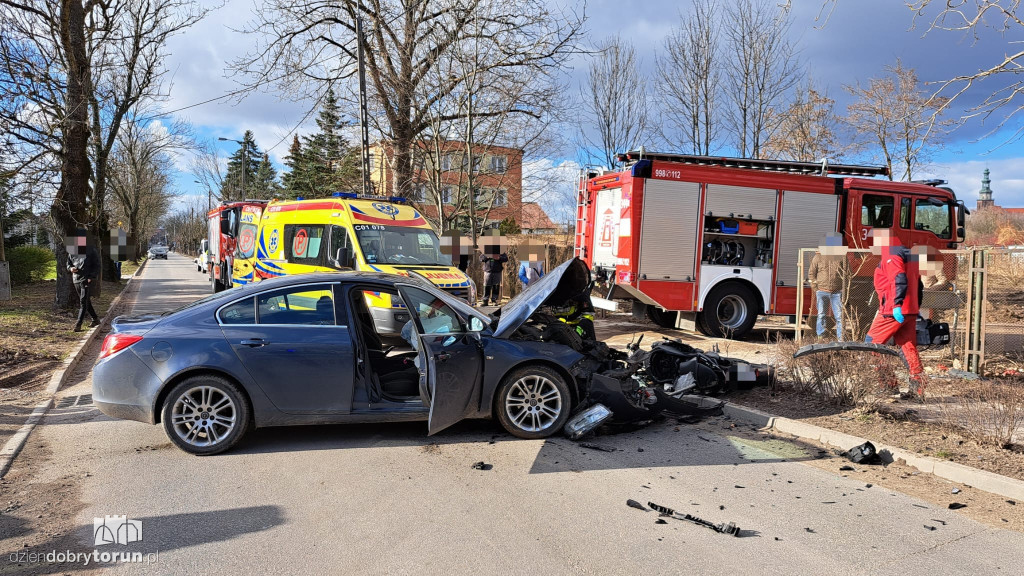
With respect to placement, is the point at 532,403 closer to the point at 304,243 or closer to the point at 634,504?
the point at 634,504

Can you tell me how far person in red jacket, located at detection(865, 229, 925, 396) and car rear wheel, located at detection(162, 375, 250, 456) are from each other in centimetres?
700

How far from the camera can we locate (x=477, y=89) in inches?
674

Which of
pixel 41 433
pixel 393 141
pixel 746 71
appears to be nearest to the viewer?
pixel 41 433

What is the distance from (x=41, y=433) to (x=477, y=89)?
521 inches

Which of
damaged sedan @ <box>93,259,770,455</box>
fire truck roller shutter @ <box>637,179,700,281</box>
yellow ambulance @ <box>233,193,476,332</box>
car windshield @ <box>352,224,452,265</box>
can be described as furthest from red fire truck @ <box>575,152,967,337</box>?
damaged sedan @ <box>93,259,770,455</box>

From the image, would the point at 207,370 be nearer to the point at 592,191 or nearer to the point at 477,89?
the point at 592,191

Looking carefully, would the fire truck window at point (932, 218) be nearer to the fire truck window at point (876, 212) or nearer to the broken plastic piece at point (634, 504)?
the fire truck window at point (876, 212)

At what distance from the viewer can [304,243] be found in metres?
12.1

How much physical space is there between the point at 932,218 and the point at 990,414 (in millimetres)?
8615

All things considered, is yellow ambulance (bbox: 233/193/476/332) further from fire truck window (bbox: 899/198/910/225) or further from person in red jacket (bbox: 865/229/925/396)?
fire truck window (bbox: 899/198/910/225)

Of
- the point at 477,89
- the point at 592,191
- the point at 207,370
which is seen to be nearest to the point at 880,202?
the point at 592,191

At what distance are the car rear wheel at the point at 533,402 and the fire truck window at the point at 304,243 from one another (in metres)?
6.86

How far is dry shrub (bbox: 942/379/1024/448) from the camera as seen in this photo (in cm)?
536

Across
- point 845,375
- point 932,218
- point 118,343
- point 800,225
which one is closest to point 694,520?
point 845,375
